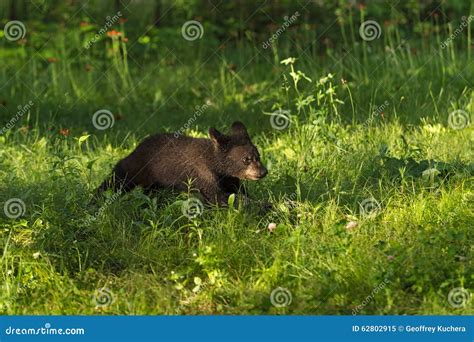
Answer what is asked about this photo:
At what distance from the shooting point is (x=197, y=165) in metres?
6.88

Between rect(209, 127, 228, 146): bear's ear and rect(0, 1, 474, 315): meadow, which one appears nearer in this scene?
rect(0, 1, 474, 315): meadow

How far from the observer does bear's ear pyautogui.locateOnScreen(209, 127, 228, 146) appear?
674 cm

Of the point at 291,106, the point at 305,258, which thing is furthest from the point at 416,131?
the point at 305,258

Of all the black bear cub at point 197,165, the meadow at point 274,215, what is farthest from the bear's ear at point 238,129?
the meadow at point 274,215

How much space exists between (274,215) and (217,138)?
72 cm

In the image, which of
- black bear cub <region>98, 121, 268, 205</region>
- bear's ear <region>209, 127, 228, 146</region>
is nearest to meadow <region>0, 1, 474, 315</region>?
black bear cub <region>98, 121, 268, 205</region>

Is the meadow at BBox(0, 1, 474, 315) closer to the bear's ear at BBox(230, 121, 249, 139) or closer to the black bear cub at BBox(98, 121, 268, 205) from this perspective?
the black bear cub at BBox(98, 121, 268, 205)

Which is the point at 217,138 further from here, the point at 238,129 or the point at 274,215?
the point at 274,215

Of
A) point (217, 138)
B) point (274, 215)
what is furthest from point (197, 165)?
point (274, 215)

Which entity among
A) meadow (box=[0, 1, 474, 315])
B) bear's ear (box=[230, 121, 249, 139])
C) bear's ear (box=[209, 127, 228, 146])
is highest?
bear's ear (box=[230, 121, 249, 139])

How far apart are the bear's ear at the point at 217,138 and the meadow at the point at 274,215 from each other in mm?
455

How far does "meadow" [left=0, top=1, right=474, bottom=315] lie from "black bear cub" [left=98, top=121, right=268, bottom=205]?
17 cm

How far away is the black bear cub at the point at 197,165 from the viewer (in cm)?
675

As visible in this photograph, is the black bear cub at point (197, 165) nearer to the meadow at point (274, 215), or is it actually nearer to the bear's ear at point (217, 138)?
the bear's ear at point (217, 138)
